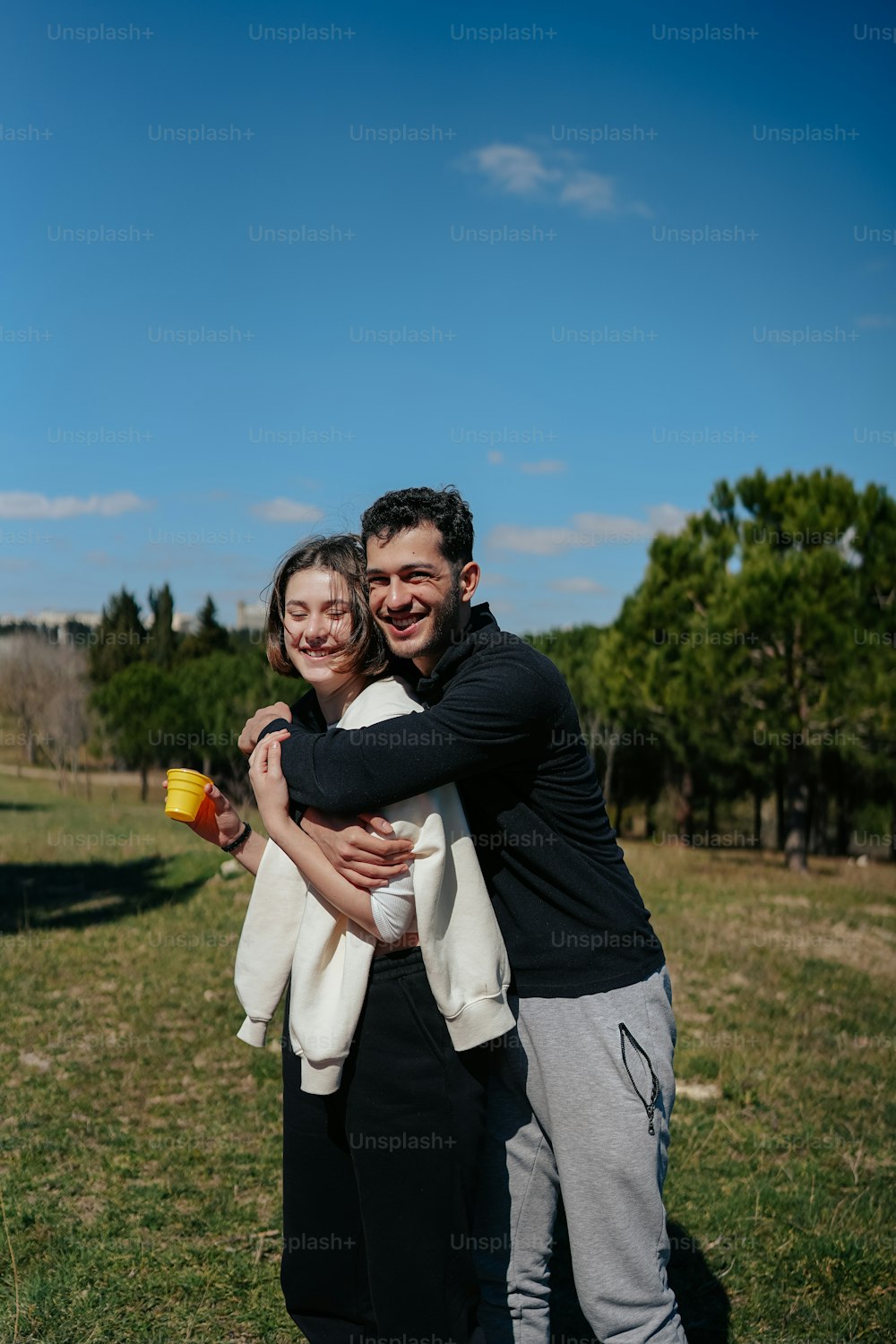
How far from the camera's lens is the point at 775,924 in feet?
39.5

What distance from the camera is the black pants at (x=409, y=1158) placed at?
84.7 inches

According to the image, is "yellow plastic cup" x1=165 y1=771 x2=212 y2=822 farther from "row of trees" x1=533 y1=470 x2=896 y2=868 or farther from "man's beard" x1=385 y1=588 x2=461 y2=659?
"row of trees" x1=533 y1=470 x2=896 y2=868

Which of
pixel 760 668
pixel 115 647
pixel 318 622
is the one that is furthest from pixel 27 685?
pixel 318 622

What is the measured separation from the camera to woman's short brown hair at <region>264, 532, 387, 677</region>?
241 cm

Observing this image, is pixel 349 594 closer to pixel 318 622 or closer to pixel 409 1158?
pixel 318 622

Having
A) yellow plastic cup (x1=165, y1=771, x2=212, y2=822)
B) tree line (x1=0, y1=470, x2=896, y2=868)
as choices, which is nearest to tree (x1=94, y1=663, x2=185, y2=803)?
tree line (x1=0, y1=470, x2=896, y2=868)

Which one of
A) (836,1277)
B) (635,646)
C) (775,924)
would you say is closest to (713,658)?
(635,646)

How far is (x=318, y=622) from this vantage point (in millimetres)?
2406

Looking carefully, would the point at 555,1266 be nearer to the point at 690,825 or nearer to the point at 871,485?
the point at 871,485

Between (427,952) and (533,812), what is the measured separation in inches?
15.0

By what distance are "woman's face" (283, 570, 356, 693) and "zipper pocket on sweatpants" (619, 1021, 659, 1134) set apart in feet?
3.14

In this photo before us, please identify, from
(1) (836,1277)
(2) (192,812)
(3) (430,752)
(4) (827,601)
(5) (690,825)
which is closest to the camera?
(3) (430,752)

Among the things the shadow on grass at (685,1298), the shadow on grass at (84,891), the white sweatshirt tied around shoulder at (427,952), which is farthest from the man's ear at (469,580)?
the shadow on grass at (84,891)

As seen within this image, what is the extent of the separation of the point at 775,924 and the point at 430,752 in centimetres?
1088
